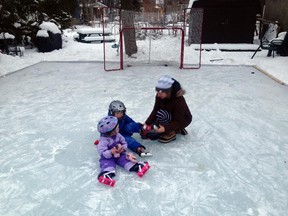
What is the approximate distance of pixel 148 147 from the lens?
9.92 ft

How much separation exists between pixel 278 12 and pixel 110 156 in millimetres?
12139

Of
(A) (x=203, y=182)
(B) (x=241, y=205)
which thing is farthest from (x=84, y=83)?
(B) (x=241, y=205)

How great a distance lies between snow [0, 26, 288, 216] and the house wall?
6.16m

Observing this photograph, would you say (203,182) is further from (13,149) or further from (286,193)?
(13,149)

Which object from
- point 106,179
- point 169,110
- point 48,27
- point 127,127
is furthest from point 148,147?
point 48,27

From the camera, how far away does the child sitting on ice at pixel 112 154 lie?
248 centimetres

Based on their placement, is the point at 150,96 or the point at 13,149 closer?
the point at 13,149

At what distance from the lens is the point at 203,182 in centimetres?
241

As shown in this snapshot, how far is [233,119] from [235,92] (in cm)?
146

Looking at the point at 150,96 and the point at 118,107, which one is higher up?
the point at 118,107

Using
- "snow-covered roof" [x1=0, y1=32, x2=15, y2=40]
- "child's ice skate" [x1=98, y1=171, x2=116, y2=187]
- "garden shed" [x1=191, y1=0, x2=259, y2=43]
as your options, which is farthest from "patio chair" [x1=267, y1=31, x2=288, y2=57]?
"snow-covered roof" [x1=0, y1=32, x2=15, y2=40]

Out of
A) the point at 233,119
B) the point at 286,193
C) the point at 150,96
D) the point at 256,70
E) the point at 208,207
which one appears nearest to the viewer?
the point at 208,207

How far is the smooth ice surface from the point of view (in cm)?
214

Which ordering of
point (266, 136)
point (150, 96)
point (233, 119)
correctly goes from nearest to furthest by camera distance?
1. point (266, 136)
2. point (233, 119)
3. point (150, 96)
